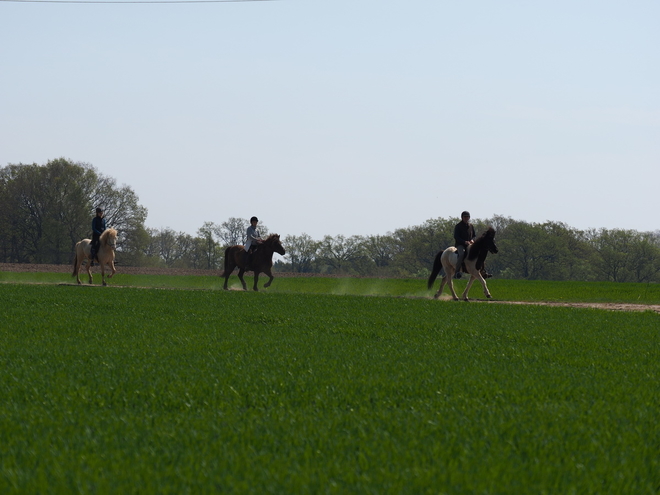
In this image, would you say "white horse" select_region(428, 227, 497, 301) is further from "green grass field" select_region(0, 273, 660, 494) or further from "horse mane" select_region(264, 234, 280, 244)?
"green grass field" select_region(0, 273, 660, 494)

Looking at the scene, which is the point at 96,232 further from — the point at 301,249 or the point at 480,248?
the point at 301,249

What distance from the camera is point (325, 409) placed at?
6141mm

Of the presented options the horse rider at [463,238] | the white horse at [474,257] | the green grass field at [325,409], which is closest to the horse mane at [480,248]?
the white horse at [474,257]

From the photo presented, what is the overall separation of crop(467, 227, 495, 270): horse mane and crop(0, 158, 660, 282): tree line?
4272cm

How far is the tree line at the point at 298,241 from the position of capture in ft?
225

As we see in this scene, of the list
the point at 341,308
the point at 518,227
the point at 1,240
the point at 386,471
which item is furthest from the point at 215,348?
the point at 518,227

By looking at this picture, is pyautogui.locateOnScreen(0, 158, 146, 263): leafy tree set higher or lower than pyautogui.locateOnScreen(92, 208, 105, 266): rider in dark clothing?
higher

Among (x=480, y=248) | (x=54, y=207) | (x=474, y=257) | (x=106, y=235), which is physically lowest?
(x=474, y=257)

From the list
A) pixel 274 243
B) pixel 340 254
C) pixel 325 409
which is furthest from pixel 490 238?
pixel 340 254

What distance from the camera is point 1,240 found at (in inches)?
2773

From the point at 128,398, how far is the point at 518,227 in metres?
85.9

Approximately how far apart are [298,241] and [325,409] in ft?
332

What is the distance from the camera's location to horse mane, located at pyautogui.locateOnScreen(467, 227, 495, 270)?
21219 mm

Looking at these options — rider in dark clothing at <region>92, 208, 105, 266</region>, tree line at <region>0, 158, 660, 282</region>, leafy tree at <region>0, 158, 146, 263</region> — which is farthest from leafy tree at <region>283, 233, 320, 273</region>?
rider in dark clothing at <region>92, 208, 105, 266</region>
